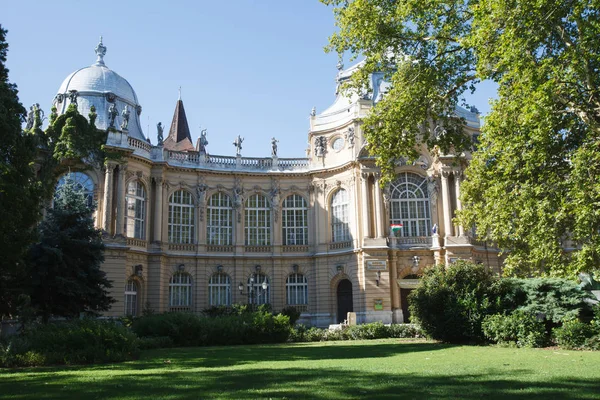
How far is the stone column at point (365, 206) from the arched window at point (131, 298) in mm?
15003

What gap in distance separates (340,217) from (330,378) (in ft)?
93.5

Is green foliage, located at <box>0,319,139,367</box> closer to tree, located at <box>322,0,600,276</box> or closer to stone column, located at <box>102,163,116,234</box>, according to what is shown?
tree, located at <box>322,0,600,276</box>

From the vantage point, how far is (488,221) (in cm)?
2016

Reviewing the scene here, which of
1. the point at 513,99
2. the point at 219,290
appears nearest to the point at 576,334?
the point at 513,99

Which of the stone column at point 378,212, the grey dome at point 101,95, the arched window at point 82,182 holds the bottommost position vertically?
the stone column at point 378,212

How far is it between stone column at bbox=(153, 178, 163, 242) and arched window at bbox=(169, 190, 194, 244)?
1139 millimetres

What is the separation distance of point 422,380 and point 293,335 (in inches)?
644

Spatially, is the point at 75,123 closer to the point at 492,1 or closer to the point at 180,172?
the point at 180,172

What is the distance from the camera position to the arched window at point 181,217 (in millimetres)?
38656

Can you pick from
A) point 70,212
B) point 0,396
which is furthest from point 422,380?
point 70,212

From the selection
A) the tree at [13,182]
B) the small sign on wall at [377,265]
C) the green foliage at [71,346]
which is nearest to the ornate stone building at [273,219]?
the small sign on wall at [377,265]

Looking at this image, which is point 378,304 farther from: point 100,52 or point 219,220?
point 100,52

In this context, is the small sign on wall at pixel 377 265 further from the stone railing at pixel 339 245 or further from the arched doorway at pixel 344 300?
the arched doorway at pixel 344 300

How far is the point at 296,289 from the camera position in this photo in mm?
39812
